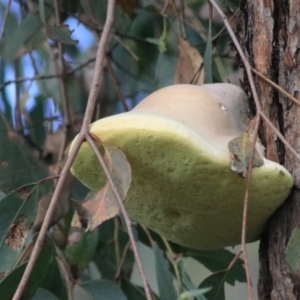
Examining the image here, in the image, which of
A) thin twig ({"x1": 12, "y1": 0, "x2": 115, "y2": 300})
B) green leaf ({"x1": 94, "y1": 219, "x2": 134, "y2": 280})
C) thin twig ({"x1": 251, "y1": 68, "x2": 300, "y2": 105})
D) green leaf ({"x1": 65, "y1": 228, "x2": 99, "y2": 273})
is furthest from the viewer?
green leaf ({"x1": 94, "y1": 219, "x2": 134, "y2": 280})

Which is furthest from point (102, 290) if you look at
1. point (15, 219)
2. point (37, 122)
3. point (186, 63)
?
point (37, 122)

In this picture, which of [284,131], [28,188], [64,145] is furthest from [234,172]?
[64,145]

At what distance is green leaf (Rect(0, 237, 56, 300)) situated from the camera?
76cm

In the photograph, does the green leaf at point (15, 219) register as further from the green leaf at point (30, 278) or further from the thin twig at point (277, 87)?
the thin twig at point (277, 87)

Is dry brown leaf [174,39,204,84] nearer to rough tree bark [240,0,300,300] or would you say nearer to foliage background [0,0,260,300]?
foliage background [0,0,260,300]

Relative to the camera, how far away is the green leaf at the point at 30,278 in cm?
76

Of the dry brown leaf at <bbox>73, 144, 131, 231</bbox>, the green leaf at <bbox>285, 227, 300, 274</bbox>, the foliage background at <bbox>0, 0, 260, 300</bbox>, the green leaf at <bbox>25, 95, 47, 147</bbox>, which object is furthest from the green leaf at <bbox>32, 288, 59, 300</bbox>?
the green leaf at <bbox>25, 95, 47, 147</bbox>

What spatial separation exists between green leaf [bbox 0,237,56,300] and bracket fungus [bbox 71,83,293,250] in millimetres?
201

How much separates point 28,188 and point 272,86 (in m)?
0.31

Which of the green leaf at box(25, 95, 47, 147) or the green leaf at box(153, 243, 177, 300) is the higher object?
the green leaf at box(25, 95, 47, 147)

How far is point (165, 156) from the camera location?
53 cm

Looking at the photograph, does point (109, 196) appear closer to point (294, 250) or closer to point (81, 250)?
point (294, 250)

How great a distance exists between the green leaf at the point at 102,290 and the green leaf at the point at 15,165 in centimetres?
29

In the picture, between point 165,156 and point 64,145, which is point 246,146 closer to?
point 165,156
